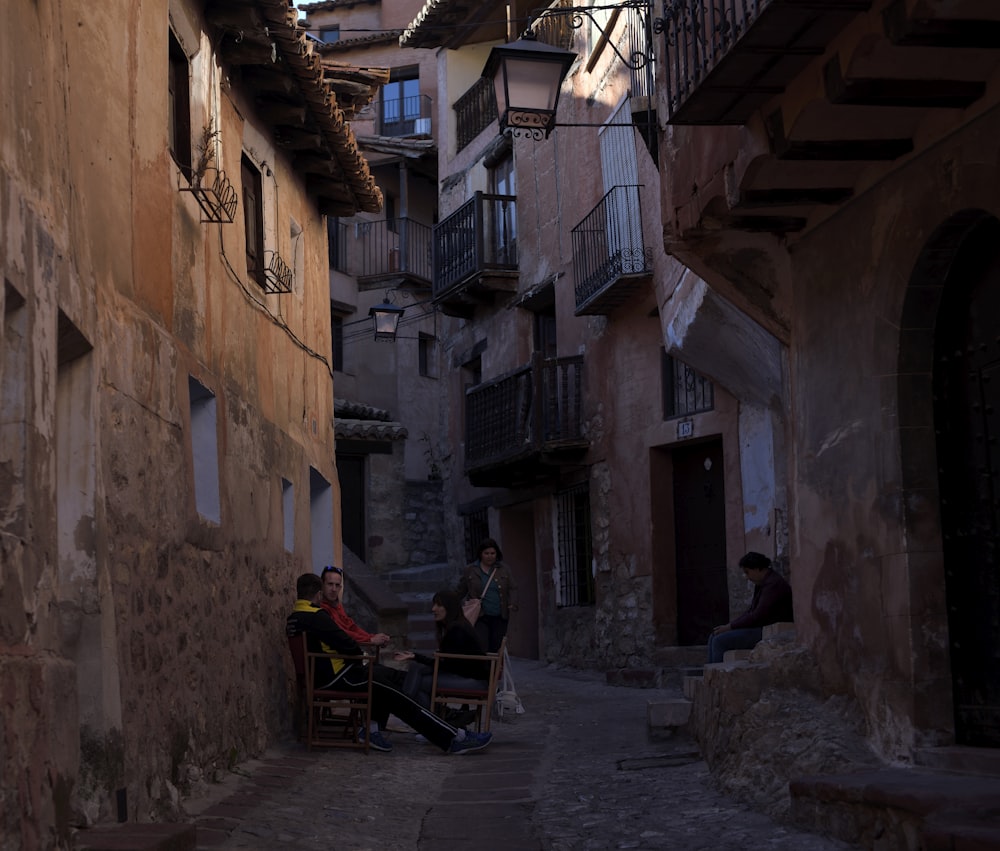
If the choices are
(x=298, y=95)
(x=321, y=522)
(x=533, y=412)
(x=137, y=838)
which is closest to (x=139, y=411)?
(x=137, y=838)

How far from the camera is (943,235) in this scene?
6.07m

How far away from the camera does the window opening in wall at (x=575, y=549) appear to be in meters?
18.5

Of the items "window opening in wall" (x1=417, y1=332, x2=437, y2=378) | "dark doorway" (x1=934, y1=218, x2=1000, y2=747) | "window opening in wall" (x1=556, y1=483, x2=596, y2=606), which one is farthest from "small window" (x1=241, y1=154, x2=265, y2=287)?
A: "window opening in wall" (x1=417, y1=332, x2=437, y2=378)

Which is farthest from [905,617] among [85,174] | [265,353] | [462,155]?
[462,155]

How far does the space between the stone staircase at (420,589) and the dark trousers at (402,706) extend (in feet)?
27.3

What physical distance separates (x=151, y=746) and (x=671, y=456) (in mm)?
10897

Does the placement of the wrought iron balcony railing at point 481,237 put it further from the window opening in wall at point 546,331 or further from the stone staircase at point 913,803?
the stone staircase at point 913,803

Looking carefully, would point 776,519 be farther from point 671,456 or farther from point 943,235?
point 943,235

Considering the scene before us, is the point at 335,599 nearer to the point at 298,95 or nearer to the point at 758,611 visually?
the point at 758,611

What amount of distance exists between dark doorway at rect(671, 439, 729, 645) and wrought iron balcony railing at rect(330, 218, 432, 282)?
12119 mm

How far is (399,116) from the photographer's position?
3105 cm

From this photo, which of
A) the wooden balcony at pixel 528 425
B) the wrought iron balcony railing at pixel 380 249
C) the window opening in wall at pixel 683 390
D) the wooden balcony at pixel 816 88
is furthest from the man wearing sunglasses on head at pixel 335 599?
the wrought iron balcony railing at pixel 380 249

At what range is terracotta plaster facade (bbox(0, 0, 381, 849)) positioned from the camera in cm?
477

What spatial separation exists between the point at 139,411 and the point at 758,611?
472 centimetres
